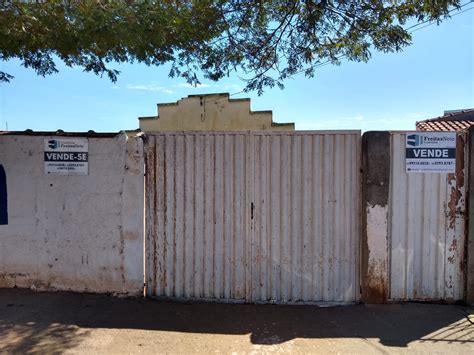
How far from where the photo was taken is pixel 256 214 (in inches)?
197

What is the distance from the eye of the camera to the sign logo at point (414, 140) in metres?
4.88

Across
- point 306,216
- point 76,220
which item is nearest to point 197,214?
point 306,216

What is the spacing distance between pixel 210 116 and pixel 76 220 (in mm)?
10887

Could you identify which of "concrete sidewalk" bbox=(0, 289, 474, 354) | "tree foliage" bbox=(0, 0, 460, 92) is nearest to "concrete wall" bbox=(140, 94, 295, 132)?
"tree foliage" bbox=(0, 0, 460, 92)

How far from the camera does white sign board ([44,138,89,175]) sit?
16.9 feet

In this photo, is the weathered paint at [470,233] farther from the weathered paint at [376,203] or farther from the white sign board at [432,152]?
the weathered paint at [376,203]

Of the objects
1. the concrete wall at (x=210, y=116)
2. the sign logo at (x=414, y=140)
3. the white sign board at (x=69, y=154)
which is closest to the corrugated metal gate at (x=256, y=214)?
the sign logo at (x=414, y=140)

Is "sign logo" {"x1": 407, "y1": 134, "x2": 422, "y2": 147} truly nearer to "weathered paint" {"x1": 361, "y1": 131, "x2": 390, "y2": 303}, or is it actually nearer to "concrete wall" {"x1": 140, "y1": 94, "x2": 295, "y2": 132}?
"weathered paint" {"x1": 361, "y1": 131, "x2": 390, "y2": 303}

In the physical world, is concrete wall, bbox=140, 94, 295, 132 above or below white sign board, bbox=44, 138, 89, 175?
above

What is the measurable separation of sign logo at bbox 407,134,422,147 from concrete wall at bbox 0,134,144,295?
3.29 m

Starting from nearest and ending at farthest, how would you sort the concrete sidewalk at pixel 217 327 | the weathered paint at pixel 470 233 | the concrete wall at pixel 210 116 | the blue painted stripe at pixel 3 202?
1. the concrete sidewalk at pixel 217 327
2. the weathered paint at pixel 470 233
3. the blue painted stripe at pixel 3 202
4. the concrete wall at pixel 210 116

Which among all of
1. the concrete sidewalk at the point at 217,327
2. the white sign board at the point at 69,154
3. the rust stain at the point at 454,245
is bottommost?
the concrete sidewalk at the point at 217,327

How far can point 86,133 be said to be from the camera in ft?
17.0

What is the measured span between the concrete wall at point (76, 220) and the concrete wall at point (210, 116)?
32.3 ft
